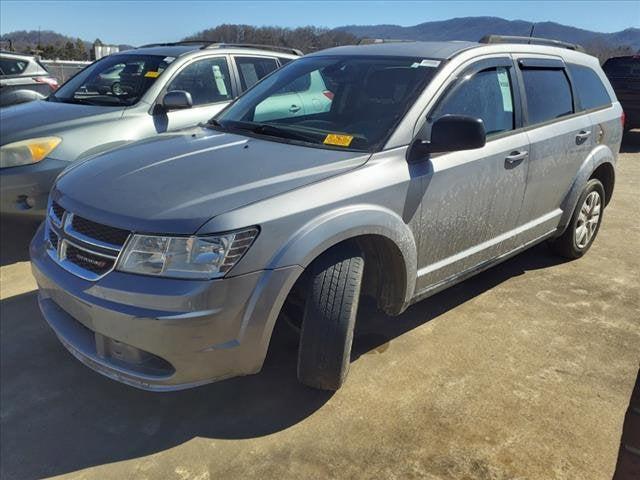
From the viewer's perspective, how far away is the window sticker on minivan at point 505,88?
3.58 meters

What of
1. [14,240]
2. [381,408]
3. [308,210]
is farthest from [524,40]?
[14,240]

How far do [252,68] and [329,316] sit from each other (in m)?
4.15

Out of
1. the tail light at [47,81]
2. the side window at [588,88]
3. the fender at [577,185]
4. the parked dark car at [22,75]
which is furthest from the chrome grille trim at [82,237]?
the tail light at [47,81]

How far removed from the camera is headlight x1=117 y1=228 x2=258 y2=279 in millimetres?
2260

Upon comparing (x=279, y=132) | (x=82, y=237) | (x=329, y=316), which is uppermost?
(x=279, y=132)

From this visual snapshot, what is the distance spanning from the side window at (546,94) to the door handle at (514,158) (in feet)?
1.03

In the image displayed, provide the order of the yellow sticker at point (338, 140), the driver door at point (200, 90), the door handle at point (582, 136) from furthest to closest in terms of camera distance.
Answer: the driver door at point (200, 90), the door handle at point (582, 136), the yellow sticker at point (338, 140)

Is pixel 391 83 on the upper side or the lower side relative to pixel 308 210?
upper

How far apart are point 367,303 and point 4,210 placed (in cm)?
300

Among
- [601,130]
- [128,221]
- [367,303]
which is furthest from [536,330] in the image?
[128,221]

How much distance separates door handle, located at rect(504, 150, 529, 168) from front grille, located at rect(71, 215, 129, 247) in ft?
7.59

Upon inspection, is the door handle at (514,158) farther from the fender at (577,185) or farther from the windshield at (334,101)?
the fender at (577,185)

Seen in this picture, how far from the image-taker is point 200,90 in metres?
5.52

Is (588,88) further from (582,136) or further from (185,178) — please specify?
(185,178)
